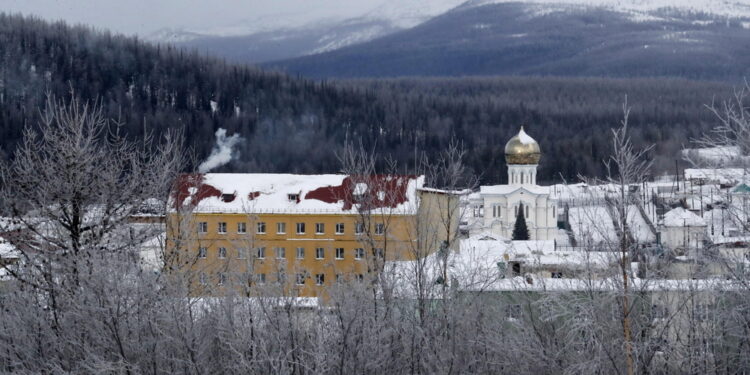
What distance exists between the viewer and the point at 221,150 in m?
97.2

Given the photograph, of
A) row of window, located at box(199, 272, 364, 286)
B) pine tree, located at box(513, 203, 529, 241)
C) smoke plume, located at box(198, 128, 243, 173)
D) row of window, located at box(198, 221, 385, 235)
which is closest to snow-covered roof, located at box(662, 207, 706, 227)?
pine tree, located at box(513, 203, 529, 241)

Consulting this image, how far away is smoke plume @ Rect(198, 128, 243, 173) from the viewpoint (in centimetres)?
9325

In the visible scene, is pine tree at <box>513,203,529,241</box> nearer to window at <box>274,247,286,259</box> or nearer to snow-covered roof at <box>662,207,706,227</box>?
snow-covered roof at <box>662,207,706,227</box>

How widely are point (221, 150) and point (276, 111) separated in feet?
36.8

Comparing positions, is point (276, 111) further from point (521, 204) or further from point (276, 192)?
point (276, 192)

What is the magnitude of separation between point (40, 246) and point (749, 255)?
10011 mm

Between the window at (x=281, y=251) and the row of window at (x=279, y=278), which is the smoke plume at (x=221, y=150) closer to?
the window at (x=281, y=251)

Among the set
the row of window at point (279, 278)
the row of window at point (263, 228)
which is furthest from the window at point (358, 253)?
the row of window at point (279, 278)

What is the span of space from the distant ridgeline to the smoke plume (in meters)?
0.70

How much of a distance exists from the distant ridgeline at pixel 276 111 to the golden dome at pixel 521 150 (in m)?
31.0

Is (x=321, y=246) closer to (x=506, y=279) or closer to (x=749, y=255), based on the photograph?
(x=506, y=279)

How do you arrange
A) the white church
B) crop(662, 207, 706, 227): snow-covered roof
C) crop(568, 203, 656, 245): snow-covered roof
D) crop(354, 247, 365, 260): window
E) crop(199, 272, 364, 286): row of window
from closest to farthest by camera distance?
crop(568, 203, 656, 245): snow-covered roof < crop(199, 272, 364, 286): row of window < crop(354, 247, 365, 260): window < crop(662, 207, 706, 227): snow-covered roof < the white church

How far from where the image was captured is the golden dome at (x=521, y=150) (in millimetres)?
53719

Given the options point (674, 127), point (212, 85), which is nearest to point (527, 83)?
point (674, 127)
